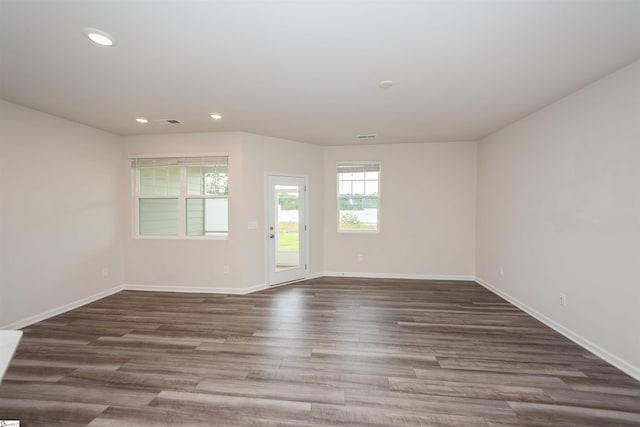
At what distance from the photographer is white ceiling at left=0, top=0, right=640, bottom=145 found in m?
1.64

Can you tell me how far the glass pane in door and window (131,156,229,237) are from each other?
913 millimetres

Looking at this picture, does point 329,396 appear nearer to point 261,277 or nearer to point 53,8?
point 261,277

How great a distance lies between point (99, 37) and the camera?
1875 millimetres

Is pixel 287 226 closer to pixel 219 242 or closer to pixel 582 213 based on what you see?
pixel 219 242

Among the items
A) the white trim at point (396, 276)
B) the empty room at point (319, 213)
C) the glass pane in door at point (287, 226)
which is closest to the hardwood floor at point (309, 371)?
the empty room at point (319, 213)

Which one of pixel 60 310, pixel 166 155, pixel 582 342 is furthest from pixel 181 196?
pixel 582 342

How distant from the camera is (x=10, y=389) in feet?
6.86

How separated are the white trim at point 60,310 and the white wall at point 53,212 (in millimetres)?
36

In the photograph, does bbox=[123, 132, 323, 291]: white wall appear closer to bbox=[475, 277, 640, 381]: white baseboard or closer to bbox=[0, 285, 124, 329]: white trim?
bbox=[0, 285, 124, 329]: white trim

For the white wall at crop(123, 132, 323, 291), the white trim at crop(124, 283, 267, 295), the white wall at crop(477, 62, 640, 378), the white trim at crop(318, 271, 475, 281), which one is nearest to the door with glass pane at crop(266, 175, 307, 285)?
the white wall at crop(123, 132, 323, 291)

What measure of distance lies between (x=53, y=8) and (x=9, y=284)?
10.5 feet

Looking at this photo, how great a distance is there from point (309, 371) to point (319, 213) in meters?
3.37

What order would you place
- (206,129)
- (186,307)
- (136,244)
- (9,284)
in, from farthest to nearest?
(136,244) → (206,129) → (186,307) → (9,284)

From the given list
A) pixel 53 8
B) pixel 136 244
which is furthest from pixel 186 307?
pixel 53 8
